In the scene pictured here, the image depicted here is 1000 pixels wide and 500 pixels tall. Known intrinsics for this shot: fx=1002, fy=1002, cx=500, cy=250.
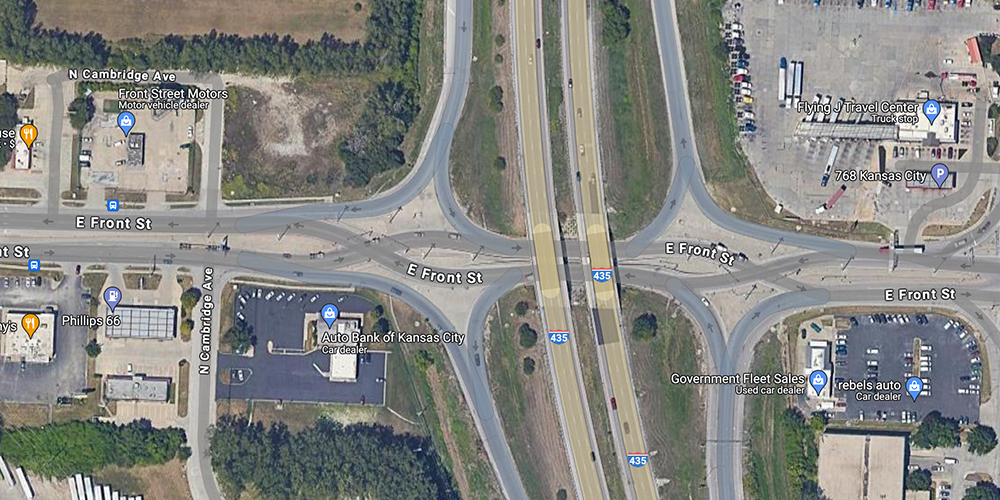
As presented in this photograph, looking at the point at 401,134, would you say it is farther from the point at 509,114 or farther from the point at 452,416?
the point at 452,416

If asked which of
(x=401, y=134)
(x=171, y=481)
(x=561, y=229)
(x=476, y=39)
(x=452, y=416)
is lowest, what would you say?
(x=171, y=481)

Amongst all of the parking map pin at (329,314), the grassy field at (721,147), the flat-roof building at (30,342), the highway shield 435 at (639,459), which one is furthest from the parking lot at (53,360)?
the grassy field at (721,147)

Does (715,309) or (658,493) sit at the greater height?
(715,309)

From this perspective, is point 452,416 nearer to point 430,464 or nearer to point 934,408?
point 430,464

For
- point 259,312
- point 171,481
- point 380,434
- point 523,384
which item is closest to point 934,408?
point 523,384

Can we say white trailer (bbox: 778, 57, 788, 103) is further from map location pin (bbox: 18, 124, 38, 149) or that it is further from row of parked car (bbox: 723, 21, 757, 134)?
map location pin (bbox: 18, 124, 38, 149)

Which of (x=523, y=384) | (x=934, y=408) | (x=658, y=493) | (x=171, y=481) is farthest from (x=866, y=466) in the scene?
(x=171, y=481)
